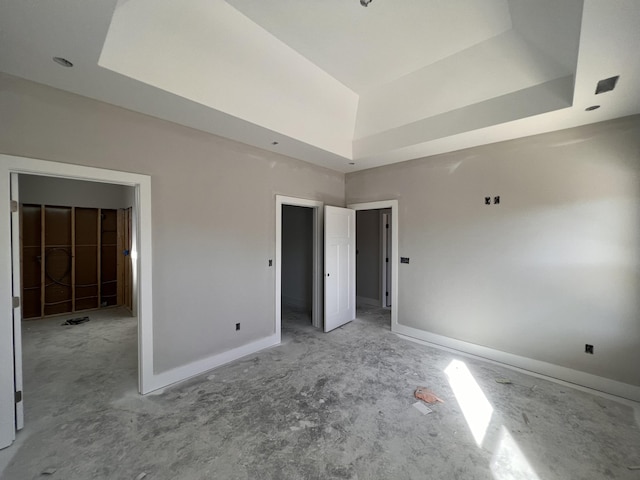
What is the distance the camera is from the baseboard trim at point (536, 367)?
8.00 feet

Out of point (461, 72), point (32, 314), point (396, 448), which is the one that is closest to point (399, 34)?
point (461, 72)

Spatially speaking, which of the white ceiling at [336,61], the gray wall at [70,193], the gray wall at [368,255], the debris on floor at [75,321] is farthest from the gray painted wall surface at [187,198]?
the gray wall at [70,193]

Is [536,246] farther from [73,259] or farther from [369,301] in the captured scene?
[73,259]

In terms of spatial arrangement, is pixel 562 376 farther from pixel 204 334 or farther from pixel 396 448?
pixel 204 334

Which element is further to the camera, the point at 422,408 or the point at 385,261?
the point at 385,261

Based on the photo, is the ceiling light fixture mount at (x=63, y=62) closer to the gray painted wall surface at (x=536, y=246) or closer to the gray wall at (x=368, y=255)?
the gray painted wall surface at (x=536, y=246)

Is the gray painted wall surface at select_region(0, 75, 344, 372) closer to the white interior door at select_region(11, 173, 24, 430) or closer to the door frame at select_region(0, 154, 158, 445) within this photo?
the door frame at select_region(0, 154, 158, 445)

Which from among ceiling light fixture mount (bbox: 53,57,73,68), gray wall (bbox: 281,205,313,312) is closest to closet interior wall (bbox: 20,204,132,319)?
gray wall (bbox: 281,205,313,312)

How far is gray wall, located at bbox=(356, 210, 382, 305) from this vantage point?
5.66 m

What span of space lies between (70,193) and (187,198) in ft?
13.7

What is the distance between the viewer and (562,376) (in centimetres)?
271

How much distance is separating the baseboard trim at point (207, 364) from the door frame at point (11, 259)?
0.10 metres

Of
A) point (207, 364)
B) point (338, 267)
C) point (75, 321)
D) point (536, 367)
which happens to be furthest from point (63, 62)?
point (536, 367)

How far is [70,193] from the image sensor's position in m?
4.96
